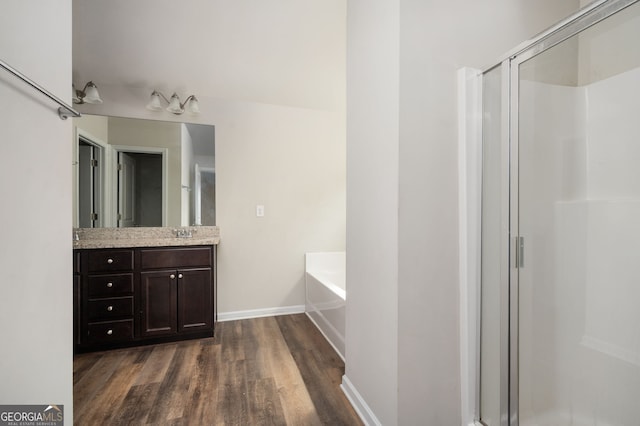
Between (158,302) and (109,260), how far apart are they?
51 centimetres

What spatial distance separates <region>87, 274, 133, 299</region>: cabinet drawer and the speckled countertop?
26 cm

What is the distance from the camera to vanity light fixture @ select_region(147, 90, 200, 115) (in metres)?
2.64

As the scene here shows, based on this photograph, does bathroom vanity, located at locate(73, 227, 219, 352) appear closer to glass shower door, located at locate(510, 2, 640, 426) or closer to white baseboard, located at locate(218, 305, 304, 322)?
white baseboard, located at locate(218, 305, 304, 322)

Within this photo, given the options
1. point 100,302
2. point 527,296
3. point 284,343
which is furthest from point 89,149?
point 527,296

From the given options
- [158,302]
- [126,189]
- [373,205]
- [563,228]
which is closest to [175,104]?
[126,189]

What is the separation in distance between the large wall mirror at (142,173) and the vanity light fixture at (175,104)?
15cm

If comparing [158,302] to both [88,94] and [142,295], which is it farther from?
[88,94]

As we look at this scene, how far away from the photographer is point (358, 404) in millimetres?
1609

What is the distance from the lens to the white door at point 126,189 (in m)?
2.74

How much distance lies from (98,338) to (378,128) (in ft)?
8.63

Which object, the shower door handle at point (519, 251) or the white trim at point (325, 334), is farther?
the white trim at point (325, 334)

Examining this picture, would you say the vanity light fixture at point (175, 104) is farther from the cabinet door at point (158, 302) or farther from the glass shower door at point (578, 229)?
the glass shower door at point (578, 229)

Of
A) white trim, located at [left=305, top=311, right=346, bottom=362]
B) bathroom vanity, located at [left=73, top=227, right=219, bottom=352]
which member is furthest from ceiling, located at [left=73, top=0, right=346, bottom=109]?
white trim, located at [left=305, top=311, right=346, bottom=362]

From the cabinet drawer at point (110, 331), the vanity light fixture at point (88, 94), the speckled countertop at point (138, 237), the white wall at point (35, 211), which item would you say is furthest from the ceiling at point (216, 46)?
the cabinet drawer at point (110, 331)
